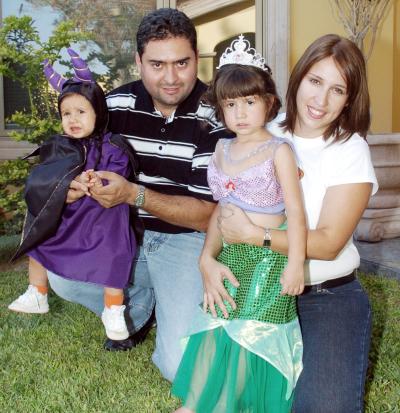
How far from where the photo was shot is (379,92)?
6938mm

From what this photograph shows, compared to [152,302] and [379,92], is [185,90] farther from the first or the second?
[379,92]

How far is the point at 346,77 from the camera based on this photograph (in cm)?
237

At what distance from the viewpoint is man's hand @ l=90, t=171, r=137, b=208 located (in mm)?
2795

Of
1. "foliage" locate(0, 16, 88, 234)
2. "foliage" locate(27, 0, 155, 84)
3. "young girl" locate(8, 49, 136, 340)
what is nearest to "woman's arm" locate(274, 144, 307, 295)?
"young girl" locate(8, 49, 136, 340)

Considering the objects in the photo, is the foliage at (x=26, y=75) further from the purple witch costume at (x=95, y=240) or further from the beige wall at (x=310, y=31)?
the purple witch costume at (x=95, y=240)

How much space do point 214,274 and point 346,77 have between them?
33.5 inches

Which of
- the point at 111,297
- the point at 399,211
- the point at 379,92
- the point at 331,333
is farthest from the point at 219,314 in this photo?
the point at 379,92

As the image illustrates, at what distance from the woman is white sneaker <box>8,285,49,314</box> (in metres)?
0.94

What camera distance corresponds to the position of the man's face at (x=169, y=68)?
297 cm

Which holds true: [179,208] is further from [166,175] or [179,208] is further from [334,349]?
[334,349]

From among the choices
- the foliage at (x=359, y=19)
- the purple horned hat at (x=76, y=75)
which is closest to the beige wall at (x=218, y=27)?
the foliage at (x=359, y=19)

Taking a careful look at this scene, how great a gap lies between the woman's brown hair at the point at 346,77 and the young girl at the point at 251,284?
0.57ft

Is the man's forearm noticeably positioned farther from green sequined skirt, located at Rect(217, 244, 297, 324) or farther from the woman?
green sequined skirt, located at Rect(217, 244, 297, 324)

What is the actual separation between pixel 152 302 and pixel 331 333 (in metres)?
1.29
